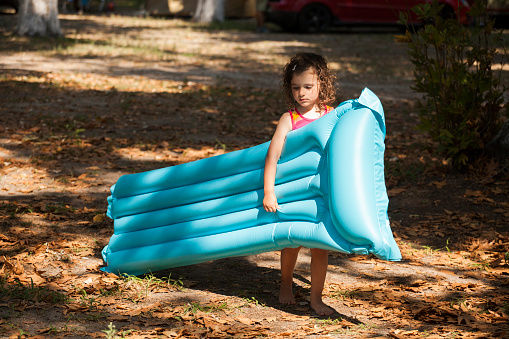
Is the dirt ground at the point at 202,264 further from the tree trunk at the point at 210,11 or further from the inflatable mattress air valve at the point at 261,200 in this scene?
the tree trunk at the point at 210,11

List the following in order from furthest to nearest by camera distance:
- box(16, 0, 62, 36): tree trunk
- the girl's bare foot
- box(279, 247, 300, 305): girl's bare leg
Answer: box(16, 0, 62, 36): tree trunk → box(279, 247, 300, 305): girl's bare leg → the girl's bare foot

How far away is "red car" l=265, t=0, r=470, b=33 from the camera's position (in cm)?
1938

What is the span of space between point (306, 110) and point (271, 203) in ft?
2.07

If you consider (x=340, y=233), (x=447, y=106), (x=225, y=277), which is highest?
(x=447, y=106)

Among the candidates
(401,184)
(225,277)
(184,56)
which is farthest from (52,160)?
(184,56)

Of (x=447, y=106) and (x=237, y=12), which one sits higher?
(x=237, y=12)

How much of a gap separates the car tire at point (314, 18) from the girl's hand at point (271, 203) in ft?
55.4

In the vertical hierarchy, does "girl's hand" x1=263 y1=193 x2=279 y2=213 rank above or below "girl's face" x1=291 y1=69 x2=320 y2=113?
below

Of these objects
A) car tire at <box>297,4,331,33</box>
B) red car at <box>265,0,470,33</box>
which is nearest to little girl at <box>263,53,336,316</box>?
red car at <box>265,0,470,33</box>

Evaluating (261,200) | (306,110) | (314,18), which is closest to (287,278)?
(261,200)

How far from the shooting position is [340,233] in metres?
3.28

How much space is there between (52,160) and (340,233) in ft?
15.2

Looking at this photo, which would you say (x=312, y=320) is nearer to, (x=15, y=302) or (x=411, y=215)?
(x=15, y=302)

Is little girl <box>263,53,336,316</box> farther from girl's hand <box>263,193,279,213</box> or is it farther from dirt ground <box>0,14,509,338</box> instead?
dirt ground <box>0,14,509,338</box>
